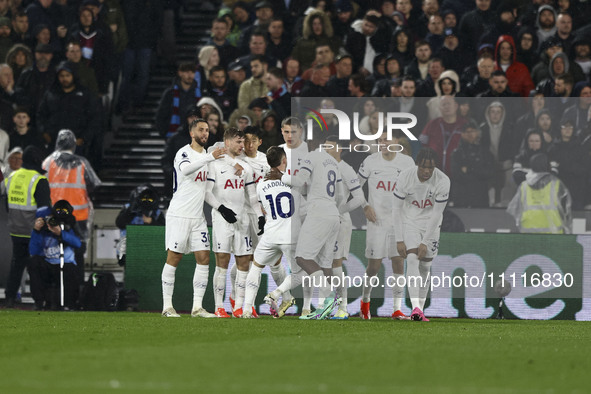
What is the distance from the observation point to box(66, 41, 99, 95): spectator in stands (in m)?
20.1

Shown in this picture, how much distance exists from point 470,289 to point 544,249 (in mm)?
1131

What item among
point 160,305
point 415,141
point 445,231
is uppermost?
point 415,141

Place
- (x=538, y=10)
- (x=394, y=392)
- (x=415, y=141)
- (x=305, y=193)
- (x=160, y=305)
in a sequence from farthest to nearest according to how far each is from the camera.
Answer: (x=538, y=10) → (x=160, y=305) → (x=415, y=141) → (x=305, y=193) → (x=394, y=392)

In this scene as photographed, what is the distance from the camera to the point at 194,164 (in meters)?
14.6

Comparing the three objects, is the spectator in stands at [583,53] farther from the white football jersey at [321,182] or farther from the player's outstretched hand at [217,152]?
the player's outstretched hand at [217,152]

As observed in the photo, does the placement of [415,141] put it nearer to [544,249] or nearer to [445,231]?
[445,231]

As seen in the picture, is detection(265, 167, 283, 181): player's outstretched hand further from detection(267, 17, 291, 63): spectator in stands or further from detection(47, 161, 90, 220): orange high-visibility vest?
detection(267, 17, 291, 63): spectator in stands

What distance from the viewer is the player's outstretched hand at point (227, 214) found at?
1484 cm

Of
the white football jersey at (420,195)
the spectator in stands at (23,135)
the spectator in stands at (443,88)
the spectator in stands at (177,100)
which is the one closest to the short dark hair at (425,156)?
the white football jersey at (420,195)

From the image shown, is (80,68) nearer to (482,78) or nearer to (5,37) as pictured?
(5,37)

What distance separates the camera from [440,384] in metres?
7.59

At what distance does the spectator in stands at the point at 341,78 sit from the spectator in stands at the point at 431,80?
3.71 ft

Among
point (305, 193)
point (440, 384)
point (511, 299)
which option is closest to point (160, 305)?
point (305, 193)

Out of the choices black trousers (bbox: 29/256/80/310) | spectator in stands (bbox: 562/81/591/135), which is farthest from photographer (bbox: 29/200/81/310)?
spectator in stands (bbox: 562/81/591/135)
